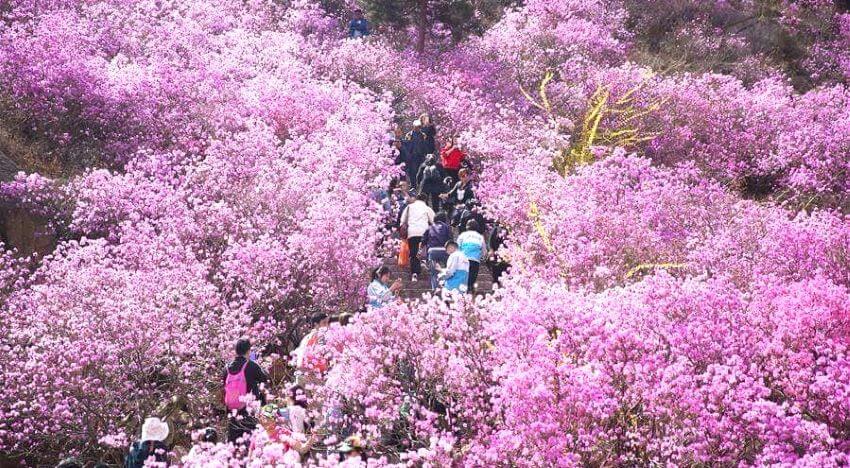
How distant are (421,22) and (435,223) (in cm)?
1607

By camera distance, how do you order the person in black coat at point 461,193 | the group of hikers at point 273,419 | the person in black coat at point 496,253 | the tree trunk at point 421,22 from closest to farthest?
the group of hikers at point 273,419
the person in black coat at point 496,253
the person in black coat at point 461,193
the tree trunk at point 421,22

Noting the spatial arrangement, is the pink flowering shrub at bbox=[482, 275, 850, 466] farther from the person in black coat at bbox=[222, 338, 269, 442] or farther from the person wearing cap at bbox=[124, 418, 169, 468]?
the person wearing cap at bbox=[124, 418, 169, 468]

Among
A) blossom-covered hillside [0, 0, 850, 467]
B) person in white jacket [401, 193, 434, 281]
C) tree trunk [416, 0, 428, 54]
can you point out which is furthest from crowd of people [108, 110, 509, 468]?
tree trunk [416, 0, 428, 54]

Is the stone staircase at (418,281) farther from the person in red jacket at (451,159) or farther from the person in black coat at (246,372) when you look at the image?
the person in black coat at (246,372)

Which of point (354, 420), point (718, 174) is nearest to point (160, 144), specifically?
point (354, 420)

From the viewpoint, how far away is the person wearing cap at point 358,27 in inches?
1369

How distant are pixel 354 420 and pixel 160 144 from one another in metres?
13.5

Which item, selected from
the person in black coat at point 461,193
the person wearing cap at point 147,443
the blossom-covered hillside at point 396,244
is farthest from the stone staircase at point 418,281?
the person wearing cap at point 147,443

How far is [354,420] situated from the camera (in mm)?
12891

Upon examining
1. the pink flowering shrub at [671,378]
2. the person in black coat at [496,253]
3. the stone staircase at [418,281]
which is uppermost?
the pink flowering shrub at [671,378]

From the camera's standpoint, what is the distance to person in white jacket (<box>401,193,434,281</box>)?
62.1ft

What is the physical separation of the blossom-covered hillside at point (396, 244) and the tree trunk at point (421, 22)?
13 centimetres

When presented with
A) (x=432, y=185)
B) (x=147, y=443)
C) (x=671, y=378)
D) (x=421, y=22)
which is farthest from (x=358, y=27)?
(x=671, y=378)

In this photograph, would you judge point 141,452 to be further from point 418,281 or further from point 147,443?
point 418,281
